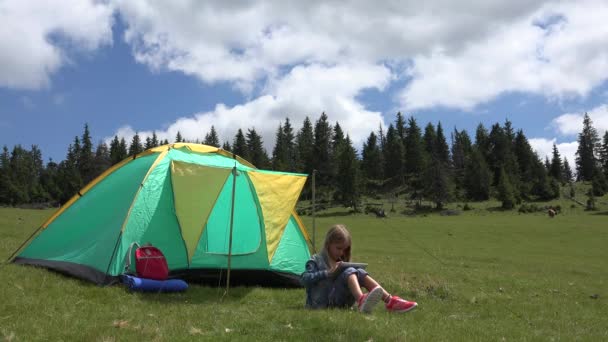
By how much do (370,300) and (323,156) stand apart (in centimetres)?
9103

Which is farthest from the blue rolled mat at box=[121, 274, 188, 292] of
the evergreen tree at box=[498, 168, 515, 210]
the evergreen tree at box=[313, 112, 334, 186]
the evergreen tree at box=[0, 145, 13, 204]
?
the evergreen tree at box=[0, 145, 13, 204]

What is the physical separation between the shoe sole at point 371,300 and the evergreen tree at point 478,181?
9044 centimetres

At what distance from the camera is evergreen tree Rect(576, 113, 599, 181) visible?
11656cm

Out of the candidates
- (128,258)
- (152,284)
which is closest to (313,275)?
(152,284)

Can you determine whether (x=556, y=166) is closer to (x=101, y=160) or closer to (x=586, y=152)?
(x=586, y=152)

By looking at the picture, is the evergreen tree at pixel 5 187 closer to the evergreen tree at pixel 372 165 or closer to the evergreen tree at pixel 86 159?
the evergreen tree at pixel 86 159

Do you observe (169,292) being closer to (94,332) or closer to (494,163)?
(94,332)

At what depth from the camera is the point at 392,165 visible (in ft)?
363

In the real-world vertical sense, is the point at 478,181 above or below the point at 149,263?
above

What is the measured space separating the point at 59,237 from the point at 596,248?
3397 centimetres

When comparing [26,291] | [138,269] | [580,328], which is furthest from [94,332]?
[580,328]

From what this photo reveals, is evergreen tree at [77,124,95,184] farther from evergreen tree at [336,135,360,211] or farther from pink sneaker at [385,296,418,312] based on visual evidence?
pink sneaker at [385,296,418,312]

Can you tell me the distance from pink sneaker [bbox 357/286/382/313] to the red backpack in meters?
4.76

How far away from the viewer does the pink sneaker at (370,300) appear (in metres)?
7.19
